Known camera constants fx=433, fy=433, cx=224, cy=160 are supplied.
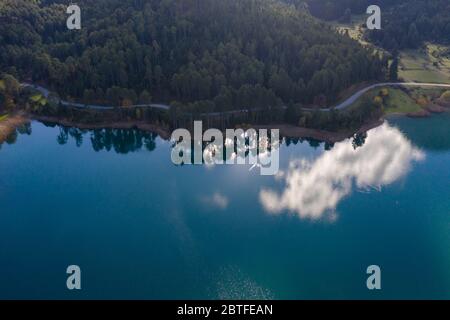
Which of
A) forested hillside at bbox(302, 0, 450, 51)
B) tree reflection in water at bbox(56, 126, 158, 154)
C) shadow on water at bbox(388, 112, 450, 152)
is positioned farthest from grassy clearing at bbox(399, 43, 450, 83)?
tree reflection in water at bbox(56, 126, 158, 154)

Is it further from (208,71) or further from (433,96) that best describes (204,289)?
(433,96)

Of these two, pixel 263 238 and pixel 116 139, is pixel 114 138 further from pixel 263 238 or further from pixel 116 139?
pixel 263 238

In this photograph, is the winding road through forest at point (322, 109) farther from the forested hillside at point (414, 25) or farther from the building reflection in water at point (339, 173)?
the forested hillside at point (414, 25)

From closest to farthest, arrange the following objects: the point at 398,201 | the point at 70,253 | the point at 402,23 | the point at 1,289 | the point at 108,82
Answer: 1. the point at 1,289
2. the point at 70,253
3. the point at 398,201
4. the point at 108,82
5. the point at 402,23

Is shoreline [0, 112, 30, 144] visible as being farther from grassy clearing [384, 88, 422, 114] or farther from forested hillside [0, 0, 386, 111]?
grassy clearing [384, 88, 422, 114]

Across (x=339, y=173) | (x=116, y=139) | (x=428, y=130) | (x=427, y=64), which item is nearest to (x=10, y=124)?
(x=116, y=139)
